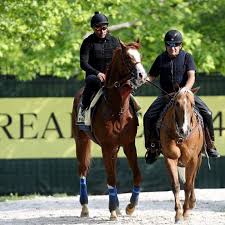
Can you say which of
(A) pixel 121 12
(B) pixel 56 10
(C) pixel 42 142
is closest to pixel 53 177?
(C) pixel 42 142

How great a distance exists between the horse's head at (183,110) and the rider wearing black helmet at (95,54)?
5.45 ft

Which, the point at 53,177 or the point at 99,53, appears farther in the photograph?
the point at 53,177

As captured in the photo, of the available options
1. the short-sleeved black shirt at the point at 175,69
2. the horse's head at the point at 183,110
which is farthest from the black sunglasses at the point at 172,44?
the horse's head at the point at 183,110

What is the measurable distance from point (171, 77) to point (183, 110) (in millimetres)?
971

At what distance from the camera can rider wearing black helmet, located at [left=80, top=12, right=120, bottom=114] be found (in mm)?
14832

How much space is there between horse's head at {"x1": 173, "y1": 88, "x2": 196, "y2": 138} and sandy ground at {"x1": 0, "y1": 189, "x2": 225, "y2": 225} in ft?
4.09

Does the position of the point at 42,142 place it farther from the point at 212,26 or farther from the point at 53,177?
the point at 212,26

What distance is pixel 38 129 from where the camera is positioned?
20688mm

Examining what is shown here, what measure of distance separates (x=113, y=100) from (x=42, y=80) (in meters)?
6.54

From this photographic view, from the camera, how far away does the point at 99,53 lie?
14984mm

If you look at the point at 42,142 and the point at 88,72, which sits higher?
the point at 88,72

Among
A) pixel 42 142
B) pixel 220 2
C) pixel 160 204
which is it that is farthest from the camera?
pixel 220 2

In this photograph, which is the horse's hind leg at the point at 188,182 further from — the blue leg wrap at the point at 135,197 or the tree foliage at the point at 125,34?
the tree foliage at the point at 125,34

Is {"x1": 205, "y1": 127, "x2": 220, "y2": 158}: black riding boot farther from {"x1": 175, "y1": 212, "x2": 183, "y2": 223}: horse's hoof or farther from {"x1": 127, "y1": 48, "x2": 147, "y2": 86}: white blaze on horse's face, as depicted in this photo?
{"x1": 127, "y1": 48, "x2": 147, "y2": 86}: white blaze on horse's face
